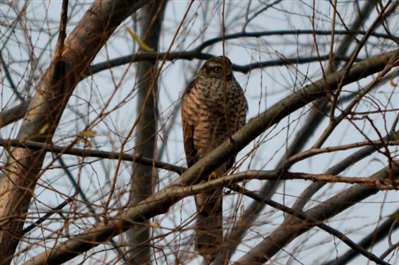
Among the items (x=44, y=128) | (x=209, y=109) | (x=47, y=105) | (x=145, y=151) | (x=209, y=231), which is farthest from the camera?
(x=209, y=109)

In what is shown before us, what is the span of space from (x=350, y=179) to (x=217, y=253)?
81cm

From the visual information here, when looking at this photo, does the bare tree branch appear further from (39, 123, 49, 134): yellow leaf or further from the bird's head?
the bird's head

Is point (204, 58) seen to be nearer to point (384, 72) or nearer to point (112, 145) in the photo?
point (112, 145)

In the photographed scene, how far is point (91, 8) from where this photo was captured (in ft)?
16.5

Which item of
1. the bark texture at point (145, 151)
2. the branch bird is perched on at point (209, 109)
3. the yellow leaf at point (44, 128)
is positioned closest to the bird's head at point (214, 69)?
the branch bird is perched on at point (209, 109)

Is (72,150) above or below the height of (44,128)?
below

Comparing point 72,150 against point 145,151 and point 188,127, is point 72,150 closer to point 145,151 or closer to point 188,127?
point 145,151

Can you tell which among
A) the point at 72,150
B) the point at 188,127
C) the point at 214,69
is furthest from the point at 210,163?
the point at 214,69

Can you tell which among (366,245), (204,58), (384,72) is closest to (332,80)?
(384,72)

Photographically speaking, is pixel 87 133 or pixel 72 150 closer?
pixel 87 133

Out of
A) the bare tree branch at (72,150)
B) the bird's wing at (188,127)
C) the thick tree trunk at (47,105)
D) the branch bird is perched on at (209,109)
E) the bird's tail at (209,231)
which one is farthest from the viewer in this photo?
the bird's wing at (188,127)

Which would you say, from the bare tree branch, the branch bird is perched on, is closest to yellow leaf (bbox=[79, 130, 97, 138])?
the bare tree branch

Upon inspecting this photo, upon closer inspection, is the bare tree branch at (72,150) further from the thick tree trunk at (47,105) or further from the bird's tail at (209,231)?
the bird's tail at (209,231)

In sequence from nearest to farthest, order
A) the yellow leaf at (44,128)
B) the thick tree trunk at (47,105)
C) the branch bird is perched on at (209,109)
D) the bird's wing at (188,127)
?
1. the thick tree trunk at (47,105)
2. the yellow leaf at (44,128)
3. the branch bird is perched on at (209,109)
4. the bird's wing at (188,127)
